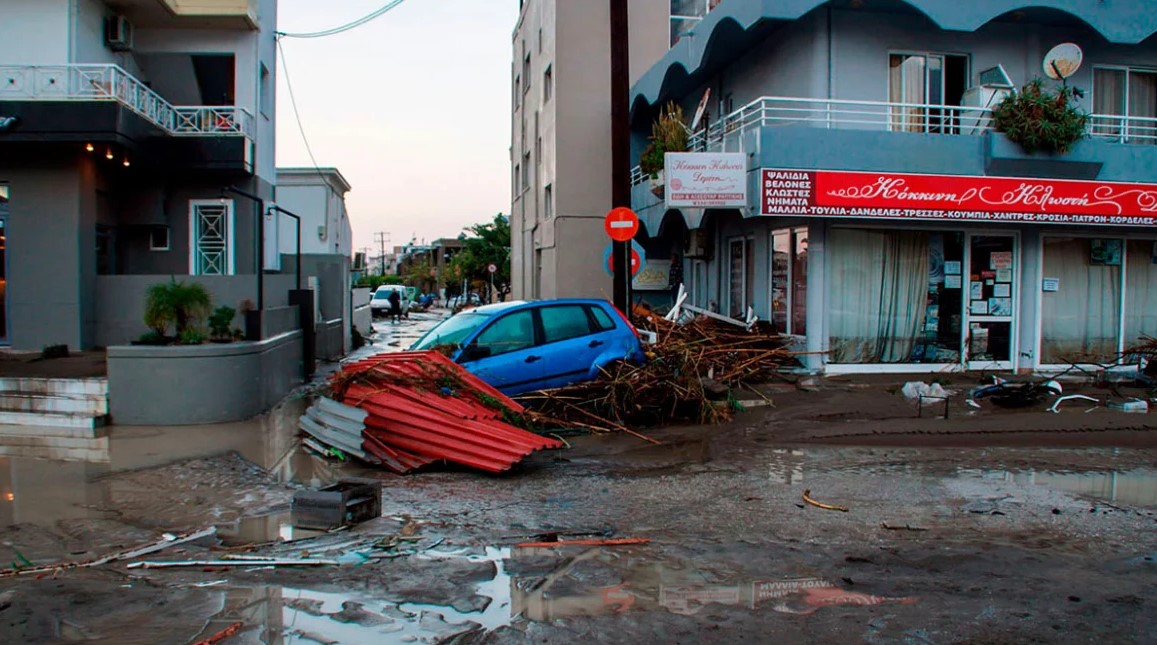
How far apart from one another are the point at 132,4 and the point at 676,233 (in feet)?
42.3

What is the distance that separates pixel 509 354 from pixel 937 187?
26.1 feet

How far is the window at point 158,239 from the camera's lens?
58.1ft

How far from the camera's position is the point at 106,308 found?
48.5 feet

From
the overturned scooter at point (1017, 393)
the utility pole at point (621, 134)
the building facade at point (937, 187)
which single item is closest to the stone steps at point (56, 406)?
the utility pole at point (621, 134)

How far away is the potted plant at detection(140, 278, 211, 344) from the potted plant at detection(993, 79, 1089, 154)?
42.3 ft

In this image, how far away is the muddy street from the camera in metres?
4.61

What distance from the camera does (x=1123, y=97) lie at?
1722 cm

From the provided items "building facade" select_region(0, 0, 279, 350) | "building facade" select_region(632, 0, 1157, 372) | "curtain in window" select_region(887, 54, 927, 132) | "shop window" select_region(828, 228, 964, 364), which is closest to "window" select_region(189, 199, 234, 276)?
"building facade" select_region(0, 0, 279, 350)

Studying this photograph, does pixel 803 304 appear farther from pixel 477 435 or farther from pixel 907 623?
pixel 907 623

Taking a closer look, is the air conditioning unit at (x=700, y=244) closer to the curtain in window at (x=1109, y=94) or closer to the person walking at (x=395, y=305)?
the curtain in window at (x=1109, y=94)

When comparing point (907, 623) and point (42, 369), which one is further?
point (42, 369)

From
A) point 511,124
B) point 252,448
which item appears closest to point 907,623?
point 252,448

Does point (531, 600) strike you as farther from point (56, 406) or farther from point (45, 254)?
point (45, 254)

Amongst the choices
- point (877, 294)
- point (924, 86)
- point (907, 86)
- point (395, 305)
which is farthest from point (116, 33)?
point (395, 305)
